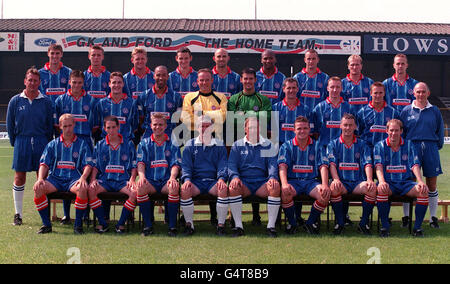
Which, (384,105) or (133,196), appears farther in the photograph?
(384,105)

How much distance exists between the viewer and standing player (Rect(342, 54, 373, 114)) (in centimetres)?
606

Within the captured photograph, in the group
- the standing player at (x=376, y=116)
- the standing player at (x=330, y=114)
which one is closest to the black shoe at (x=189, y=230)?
the standing player at (x=330, y=114)

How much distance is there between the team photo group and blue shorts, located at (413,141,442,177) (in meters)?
0.01

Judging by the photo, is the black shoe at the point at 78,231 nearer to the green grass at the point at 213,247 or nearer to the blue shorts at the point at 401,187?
the green grass at the point at 213,247

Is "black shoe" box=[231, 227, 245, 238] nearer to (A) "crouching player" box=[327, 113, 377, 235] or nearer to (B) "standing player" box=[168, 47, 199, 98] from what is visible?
(A) "crouching player" box=[327, 113, 377, 235]

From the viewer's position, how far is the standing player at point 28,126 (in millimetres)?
5852

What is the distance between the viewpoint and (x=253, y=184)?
209 inches

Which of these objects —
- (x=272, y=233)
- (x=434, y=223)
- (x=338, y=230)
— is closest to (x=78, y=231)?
(x=272, y=233)

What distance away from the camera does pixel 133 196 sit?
5164 millimetres

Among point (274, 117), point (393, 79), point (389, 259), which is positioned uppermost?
point (393, 79)

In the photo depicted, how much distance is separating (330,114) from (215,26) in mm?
19732

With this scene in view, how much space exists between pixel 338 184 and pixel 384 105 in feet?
4.08
